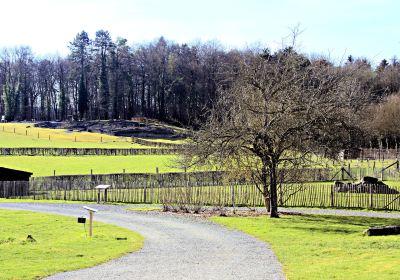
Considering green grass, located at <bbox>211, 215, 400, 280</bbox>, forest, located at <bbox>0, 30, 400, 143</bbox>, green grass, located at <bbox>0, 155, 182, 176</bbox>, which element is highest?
forest, located at <bbox>0, 30, 400, 143</bbox>

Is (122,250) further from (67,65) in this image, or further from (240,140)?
(67,65)

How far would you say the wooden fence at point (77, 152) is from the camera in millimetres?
82312

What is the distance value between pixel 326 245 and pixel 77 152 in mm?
67796

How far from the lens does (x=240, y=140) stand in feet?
106

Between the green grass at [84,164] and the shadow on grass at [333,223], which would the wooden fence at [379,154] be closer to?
the green grass at [84,164]

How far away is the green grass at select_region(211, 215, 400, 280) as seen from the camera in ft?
53.7

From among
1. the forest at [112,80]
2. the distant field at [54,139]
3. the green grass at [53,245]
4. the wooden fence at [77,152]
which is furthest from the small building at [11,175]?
the forest at [112,80]

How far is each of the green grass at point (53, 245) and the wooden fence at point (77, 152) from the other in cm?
4979

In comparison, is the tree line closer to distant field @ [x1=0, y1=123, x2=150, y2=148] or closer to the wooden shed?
distant field @ [x1=0, y1=123, x2=150, y2=148]

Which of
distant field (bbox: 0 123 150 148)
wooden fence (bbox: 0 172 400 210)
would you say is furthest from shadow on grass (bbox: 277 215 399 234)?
distant field (bbox: 0 123 150 148)

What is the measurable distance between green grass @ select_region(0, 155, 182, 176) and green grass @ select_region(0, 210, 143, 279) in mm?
32046

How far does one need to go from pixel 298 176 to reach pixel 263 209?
3.87 metres

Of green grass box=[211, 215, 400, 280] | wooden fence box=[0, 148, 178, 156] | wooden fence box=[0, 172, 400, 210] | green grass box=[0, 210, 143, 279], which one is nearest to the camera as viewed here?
green grass box=[211, 215, 400, 280]

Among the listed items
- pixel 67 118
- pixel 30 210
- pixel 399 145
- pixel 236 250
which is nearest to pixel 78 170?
pixel 30 210
